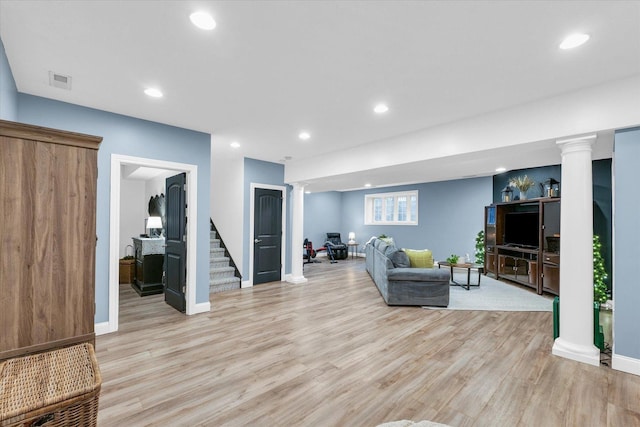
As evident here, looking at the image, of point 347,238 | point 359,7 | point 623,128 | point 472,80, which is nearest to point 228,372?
point 359,7

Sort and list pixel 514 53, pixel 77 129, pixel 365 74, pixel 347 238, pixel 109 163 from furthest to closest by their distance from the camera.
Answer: pixel 347 238, pixel 109 163, pixel 77 129, pixel 365 74, pixel 514 53

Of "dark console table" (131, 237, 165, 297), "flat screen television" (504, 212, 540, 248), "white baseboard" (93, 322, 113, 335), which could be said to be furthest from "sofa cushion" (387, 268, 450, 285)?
"dark console table" (131, 237, 165, 297)

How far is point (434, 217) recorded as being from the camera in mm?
9195

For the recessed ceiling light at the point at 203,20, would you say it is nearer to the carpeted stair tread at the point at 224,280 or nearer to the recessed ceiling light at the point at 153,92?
the recessed ceiling light at the point at 153,92

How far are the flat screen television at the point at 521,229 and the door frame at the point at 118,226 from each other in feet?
20.7

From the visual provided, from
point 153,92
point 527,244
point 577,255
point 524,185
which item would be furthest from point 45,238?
point 524,185

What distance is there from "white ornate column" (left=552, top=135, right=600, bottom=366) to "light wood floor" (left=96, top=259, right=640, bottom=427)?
8.4 inches

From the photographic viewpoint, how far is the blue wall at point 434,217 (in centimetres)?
838

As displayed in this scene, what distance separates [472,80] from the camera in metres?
2.70

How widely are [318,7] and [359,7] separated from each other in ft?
0.81

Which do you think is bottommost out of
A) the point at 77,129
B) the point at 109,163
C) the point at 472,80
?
the point at 109,163

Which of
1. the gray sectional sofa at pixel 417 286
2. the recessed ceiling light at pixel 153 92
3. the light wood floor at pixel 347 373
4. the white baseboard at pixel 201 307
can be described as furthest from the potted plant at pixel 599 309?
the recessed ceiling light at pixel 153 92

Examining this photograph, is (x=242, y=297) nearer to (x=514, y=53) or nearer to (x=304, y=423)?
(x=304, y=423)

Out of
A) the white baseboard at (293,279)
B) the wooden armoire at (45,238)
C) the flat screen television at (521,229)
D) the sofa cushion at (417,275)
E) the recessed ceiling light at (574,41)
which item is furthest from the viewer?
the white baseboard at (293,279)
